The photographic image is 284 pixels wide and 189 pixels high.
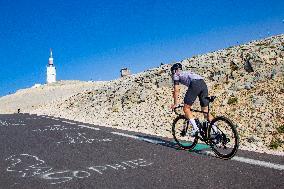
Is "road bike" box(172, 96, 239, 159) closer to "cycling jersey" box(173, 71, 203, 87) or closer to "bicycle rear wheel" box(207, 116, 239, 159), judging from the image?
"bicycle rear wheel" box(207, 116, 239, 159)

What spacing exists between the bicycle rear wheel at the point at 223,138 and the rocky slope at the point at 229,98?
1.74 m

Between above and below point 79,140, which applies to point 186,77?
above

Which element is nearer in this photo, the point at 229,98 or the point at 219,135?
the point at 219,135

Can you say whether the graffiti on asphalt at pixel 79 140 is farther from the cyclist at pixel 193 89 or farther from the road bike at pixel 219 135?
the cyclist at pixel 193 89

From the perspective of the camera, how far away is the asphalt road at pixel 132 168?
6223mm

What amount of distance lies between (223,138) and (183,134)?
1745 mm

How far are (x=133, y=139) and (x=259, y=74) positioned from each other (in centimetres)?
1056

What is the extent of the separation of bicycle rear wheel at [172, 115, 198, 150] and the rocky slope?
5.31 feet

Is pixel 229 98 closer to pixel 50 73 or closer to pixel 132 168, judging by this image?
pixel 132 168

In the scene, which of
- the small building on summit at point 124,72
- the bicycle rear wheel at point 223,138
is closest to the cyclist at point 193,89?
the bicycle rear wheel at point 223,138

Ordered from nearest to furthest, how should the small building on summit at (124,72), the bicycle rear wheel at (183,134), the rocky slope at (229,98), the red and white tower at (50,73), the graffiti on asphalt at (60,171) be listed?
1. the graffiti on asphalt at (60,171)
2. the bicycle rear wheel at (183,134)
3. the rocky slope at (229,98)
4. the small building on summit at (124,72)
5. the red and white tower at (50,73)

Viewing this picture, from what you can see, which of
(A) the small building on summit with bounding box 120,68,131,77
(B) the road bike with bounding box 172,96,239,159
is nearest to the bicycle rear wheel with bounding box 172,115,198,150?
(B) the road bike with bounding box 172,96,239,159

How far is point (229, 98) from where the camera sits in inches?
737

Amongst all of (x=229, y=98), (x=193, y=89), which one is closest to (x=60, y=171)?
(x=193, y=89)
